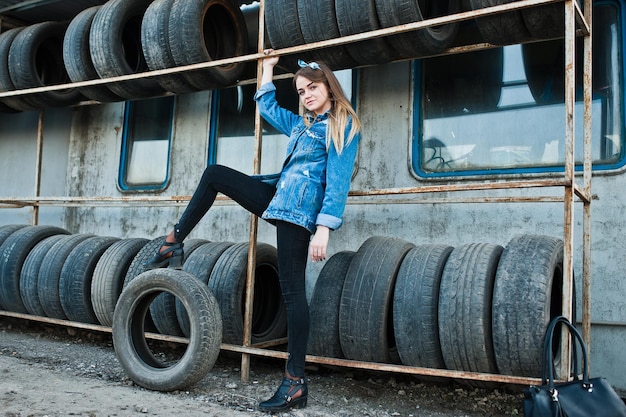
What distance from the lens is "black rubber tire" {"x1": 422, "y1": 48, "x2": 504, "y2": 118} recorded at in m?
4.38

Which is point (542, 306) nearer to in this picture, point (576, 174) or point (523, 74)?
point (576, 174)

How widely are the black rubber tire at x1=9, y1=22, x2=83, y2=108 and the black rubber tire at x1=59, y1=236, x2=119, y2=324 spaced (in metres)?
1.70

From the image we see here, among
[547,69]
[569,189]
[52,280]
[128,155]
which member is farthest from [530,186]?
[128,155]

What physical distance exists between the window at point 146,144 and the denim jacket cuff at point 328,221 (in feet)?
9.93

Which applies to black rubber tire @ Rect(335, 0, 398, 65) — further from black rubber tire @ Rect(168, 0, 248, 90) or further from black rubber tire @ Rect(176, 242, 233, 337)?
black rubber tire @ Rect(176, 242, 233, 337)

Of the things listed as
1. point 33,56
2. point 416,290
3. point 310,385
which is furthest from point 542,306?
point 33,56

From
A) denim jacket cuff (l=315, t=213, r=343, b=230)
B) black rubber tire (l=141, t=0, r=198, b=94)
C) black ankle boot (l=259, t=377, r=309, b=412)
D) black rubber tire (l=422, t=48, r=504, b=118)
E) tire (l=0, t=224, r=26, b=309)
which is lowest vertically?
black ankle boot (l=259, t=377, r=309, b=412)

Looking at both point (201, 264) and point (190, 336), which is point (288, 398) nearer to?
point (190, 336)

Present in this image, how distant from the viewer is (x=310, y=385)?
3.84 meters

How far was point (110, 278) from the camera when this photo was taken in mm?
4574

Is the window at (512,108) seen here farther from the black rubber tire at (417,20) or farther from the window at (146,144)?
the window at (146,144)

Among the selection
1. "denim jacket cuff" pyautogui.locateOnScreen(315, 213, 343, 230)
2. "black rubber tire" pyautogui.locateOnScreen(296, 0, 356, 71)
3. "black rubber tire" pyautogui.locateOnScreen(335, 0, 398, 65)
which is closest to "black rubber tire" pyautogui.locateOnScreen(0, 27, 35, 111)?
"black rubber tire" pyautogui.locateOnScreen(296, 0, 356, 71)

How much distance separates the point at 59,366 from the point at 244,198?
1.79 metres

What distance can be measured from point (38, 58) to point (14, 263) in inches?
94.0
